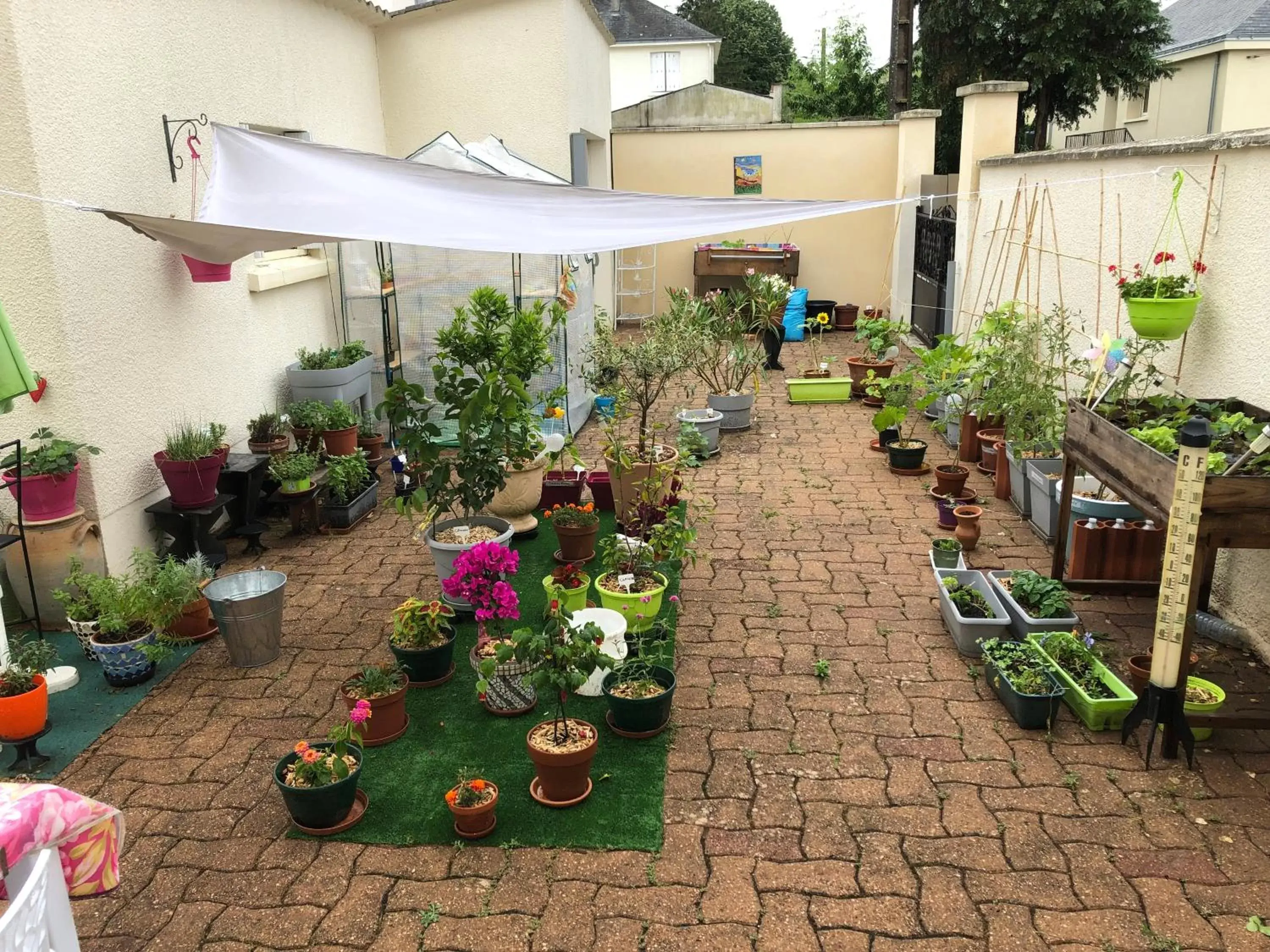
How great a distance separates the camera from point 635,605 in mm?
4645

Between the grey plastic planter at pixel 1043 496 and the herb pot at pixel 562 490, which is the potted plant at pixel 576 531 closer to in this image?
the herb pot at pixel 562 490

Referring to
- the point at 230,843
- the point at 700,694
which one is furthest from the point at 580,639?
the point at 230,843

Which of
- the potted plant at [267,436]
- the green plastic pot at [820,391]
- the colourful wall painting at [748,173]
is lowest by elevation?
the green plastic pot at [820,391]

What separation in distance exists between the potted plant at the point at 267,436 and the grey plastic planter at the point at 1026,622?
4.62 metres

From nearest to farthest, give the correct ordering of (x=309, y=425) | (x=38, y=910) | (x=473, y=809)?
(x=38, y=910) < (x=473, y=809) < (x=309, y=425)

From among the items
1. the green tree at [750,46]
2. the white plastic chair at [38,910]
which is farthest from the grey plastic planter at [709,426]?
the green tree at [750,46]

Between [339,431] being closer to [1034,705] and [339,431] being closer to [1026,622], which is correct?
[1026,622]

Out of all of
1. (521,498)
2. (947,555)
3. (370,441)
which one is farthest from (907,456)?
(370,441)

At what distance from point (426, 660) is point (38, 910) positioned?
2.75 metres

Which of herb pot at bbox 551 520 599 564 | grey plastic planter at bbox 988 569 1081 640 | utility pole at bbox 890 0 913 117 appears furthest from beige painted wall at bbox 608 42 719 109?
grey plastic planter at bbox 988 569 1081 640

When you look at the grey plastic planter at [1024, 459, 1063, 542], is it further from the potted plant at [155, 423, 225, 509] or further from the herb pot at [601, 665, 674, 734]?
the potted plant at [155, 423, 225, 509]

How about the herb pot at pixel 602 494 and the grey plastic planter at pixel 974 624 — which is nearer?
the grey plastic planter at pixel 974 624

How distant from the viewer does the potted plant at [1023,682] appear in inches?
153

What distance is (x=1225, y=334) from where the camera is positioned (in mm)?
4633
